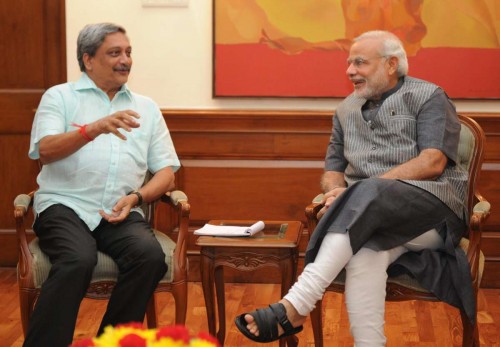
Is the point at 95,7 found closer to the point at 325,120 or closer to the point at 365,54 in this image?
the point at 325,120

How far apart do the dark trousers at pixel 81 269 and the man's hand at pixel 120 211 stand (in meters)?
0.04

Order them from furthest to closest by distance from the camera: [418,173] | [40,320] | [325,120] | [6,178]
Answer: [6,178], [325,120], [418,173], [40,320]

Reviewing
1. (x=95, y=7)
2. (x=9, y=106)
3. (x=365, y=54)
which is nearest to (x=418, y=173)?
(x=365, y=54)

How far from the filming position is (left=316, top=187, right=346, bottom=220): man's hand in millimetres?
3452

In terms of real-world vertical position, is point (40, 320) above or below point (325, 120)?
below

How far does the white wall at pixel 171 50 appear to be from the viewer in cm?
492

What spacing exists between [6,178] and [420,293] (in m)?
2.87

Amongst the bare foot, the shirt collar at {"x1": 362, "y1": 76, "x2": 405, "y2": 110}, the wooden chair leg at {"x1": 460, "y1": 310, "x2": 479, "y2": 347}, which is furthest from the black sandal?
the shirt collar at {"x1": 362, "y1": 76, "x2": 405, "y2": 110}

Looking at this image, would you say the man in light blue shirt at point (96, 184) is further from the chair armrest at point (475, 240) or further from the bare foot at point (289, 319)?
the chair armrest at point (475, 240)

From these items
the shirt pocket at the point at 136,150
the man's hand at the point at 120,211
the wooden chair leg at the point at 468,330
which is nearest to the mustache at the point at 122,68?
the shirt pocket at the point at 136,150

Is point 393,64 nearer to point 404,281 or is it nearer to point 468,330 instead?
point 404,281

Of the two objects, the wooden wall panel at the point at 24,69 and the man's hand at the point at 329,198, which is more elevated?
the wooden wall panel at the point at 24,69

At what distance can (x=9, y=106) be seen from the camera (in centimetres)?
515

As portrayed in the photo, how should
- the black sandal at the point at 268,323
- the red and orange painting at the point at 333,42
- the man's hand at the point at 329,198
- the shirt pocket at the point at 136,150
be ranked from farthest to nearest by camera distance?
the red and orange painting at the point at 333,42
the shirt pocket at the point at 136,150
the man's hand at the point at 329,198
the black sandal at the point at 268,323
